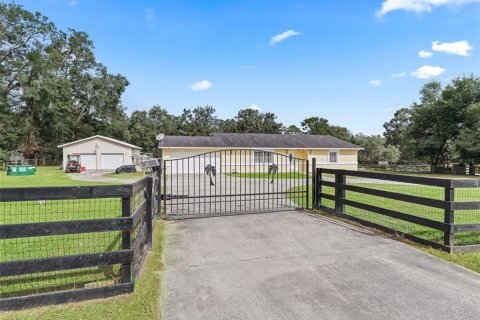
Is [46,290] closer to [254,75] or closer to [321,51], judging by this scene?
[321,51]

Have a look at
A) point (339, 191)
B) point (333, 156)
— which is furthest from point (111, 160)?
point (339, 191)

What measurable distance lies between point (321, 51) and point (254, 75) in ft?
24.6

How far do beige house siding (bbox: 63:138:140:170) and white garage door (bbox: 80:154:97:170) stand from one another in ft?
1.01

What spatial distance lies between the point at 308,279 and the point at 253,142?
2542 centimetres

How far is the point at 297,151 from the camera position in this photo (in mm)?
28562

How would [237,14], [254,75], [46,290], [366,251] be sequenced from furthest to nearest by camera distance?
[254,75], [237,14], [366,251], [46,290]

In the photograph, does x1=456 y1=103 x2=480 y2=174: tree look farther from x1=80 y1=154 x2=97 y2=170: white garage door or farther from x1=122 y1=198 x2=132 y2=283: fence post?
x1=80 y1=154 x2=97 y2=170: white garage door

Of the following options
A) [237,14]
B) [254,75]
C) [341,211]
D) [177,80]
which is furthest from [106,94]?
[341,211]

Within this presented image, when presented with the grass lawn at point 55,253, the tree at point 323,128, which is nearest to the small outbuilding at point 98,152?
the grass lawn at point 55,253

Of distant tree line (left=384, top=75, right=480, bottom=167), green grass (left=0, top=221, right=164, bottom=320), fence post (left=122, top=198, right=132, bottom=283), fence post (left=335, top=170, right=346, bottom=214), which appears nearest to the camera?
green grass (left=0, top=221, right=164, bottom=320)

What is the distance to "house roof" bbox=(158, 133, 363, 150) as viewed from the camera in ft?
85.8

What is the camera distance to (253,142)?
28.7m

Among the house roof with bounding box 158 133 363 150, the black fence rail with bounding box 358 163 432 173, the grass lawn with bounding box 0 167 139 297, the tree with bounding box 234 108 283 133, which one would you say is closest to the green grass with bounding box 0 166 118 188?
the grass lawn with bounding box 0 167 139 297

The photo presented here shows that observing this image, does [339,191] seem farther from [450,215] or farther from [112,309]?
[112,309]
